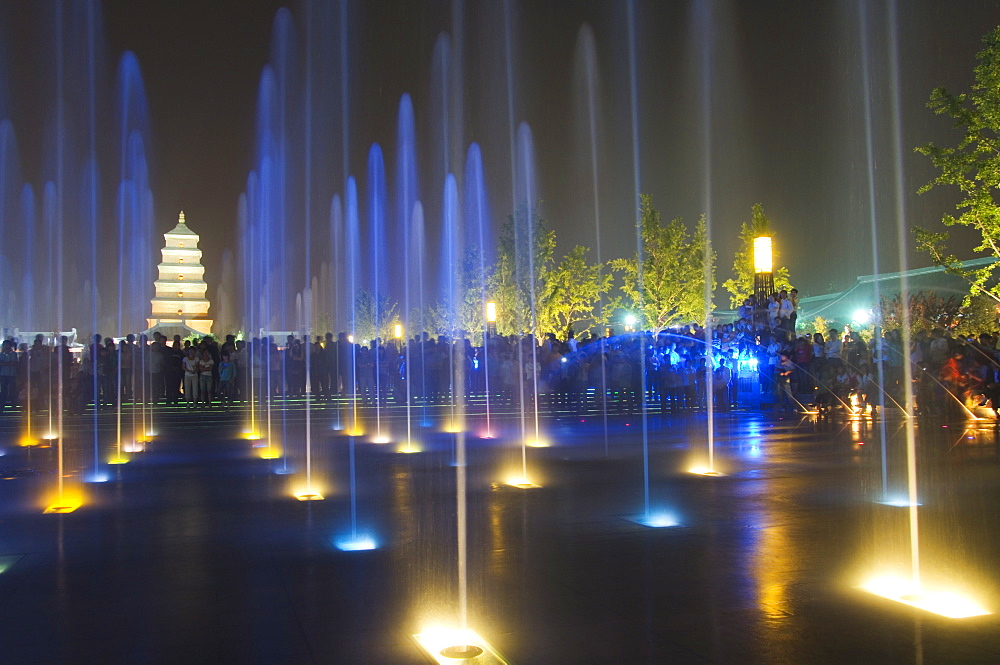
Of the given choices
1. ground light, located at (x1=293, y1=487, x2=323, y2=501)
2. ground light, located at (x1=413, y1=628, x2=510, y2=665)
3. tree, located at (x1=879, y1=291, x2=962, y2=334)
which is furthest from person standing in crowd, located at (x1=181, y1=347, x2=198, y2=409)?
tree, located at (x1=879, y1=291, x2=962, y2=334)

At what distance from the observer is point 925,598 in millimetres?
4883

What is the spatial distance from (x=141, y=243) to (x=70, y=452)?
2039 cm

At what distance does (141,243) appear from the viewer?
31359 mm

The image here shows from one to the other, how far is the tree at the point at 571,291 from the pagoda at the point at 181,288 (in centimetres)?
6050

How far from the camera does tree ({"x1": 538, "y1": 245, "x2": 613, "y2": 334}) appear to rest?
4669 centimetres

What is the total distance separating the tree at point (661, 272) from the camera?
1923 inches

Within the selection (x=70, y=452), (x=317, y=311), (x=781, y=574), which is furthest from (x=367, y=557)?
(x=317, y=311)

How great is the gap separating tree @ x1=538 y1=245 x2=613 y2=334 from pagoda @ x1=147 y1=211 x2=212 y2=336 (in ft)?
198

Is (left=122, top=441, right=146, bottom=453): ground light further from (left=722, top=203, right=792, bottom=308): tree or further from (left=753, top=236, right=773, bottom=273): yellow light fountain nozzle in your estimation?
(left=722, top=203, right=792, bottom=308): tree

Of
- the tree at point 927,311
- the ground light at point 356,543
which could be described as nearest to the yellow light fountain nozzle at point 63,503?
the ground light at point 356,543

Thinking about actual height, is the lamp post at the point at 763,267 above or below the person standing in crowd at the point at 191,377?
above

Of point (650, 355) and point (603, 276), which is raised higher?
point (603, 276)

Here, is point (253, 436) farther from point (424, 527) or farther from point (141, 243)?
Answer: point (141, 243)

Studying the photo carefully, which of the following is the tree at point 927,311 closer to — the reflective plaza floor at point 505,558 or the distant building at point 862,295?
the distant building at point 862,295
